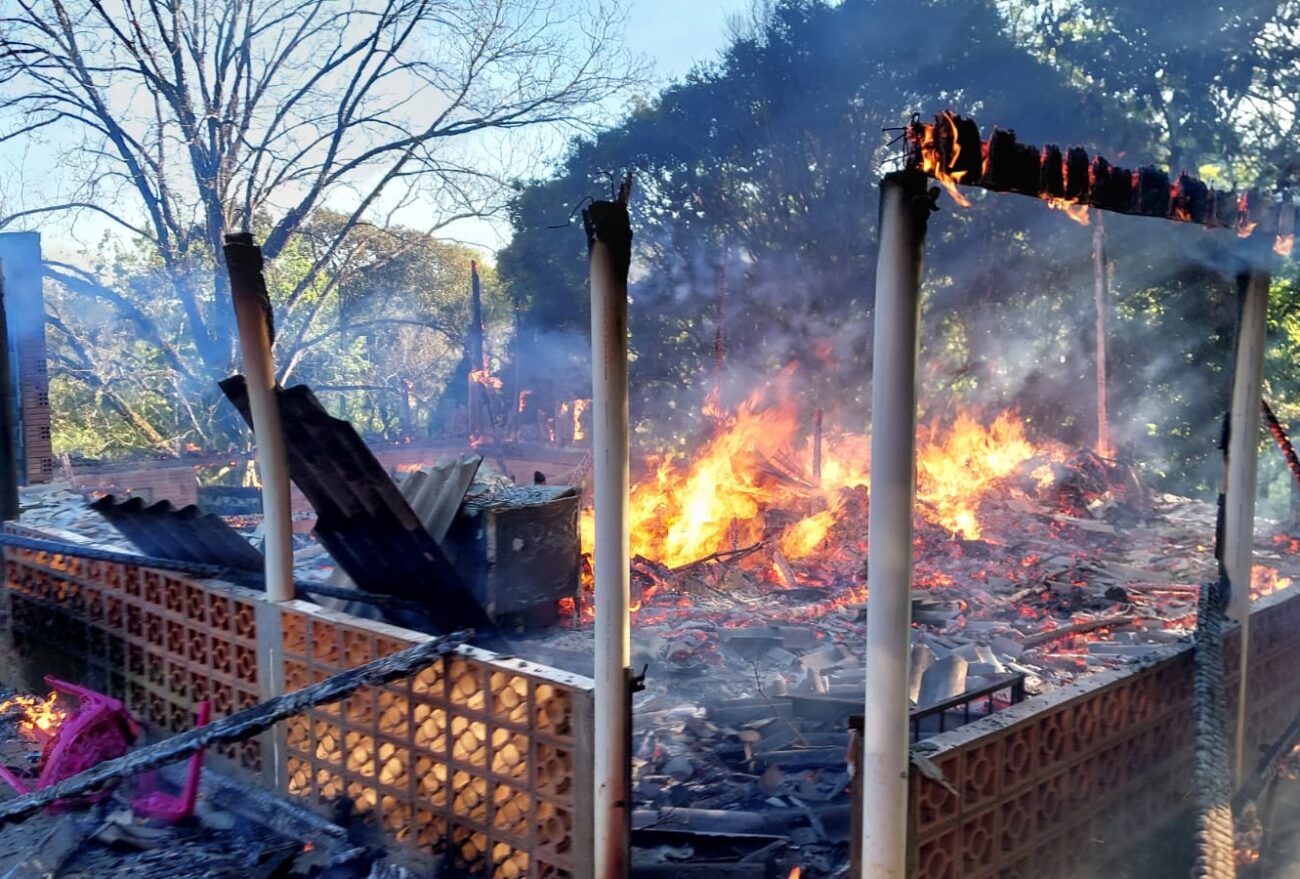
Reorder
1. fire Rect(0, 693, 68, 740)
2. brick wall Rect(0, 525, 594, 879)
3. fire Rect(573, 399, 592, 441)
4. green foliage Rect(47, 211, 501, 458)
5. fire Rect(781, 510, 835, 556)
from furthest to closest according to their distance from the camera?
fire Rect(573, 399, 592, 441)
green foliage Rect(47, 211, 501, 458)
fire Rect(781, 510, 835, 556)
fire Rect(0, 693, 68, 740)
brick wall Rect(0, 525, 594, 879)

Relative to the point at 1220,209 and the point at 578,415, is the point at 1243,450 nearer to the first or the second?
the point at 1220,209

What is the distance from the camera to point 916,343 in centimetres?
349

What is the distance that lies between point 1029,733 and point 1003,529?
42.4ft

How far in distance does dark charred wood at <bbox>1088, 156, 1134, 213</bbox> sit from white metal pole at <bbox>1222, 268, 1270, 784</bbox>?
1.29 metres

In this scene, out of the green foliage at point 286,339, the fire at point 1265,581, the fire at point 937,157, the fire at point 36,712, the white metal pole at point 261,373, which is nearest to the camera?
the fire at point 937,157

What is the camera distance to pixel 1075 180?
4.27 m

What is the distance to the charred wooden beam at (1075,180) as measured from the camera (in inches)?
141

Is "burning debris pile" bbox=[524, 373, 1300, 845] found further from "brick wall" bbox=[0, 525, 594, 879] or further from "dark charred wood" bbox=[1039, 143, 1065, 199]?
"dark charred wood" bbox=[1039, 143, 1065, 199]

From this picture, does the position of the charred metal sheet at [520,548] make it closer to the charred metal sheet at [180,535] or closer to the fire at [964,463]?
the charred metal sheet at [180,535]

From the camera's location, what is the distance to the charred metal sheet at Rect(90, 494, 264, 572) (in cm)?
638

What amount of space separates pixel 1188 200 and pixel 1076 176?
3.62 feet

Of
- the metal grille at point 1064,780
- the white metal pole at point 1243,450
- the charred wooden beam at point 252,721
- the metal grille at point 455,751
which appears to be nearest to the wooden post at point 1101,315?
the white metal pole at point 1243,450

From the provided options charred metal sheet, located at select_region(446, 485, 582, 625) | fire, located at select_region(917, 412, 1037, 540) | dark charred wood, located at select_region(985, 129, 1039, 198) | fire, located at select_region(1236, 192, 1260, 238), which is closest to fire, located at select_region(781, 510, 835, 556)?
fire, located at select_region(917, 412, 1037, 540)

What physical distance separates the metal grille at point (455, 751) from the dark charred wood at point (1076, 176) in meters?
3.28
